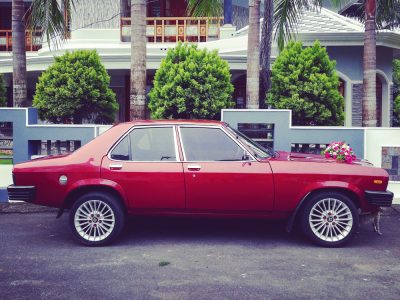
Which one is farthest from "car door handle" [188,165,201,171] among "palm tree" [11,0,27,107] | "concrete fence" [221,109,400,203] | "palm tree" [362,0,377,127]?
"palm tree" [11,0,27,107]

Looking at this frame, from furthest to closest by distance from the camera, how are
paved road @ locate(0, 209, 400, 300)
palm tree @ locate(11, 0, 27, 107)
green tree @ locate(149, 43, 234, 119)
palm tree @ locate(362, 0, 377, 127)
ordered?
green tree @ locate(149, 43, 234, 119), palm tree @ locate(11, 0, 27, 107), palm tree @ locate(362, 0, 377, 127), paved road @ locate(0, 209, 400, 300)

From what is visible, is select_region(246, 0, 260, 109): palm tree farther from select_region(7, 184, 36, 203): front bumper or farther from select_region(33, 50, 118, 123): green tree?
select_region(7, 184, 36, 203): front bumper

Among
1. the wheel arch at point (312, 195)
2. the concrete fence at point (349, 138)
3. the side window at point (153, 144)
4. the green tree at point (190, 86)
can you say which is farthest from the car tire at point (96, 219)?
the green tree at point (190, 86)

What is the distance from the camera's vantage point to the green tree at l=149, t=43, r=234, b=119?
10500 mm

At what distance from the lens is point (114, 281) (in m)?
5.10

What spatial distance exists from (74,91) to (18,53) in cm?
180

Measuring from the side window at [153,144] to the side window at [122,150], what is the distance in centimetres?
7

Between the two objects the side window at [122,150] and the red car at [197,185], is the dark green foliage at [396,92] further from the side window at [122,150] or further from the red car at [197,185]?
the side window at [122,150]

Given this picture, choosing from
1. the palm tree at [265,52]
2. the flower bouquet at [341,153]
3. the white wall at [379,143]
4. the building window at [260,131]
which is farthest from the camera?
the palm tree at [265,52]

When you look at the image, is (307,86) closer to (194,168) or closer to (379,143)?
(379,143)

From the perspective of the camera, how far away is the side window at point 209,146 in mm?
6477

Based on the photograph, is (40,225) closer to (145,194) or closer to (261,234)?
(145,194)

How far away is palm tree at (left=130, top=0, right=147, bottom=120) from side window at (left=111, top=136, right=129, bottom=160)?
10.5 feet

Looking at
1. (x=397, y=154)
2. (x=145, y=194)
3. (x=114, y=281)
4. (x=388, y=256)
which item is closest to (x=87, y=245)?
(x=145, y=194)
